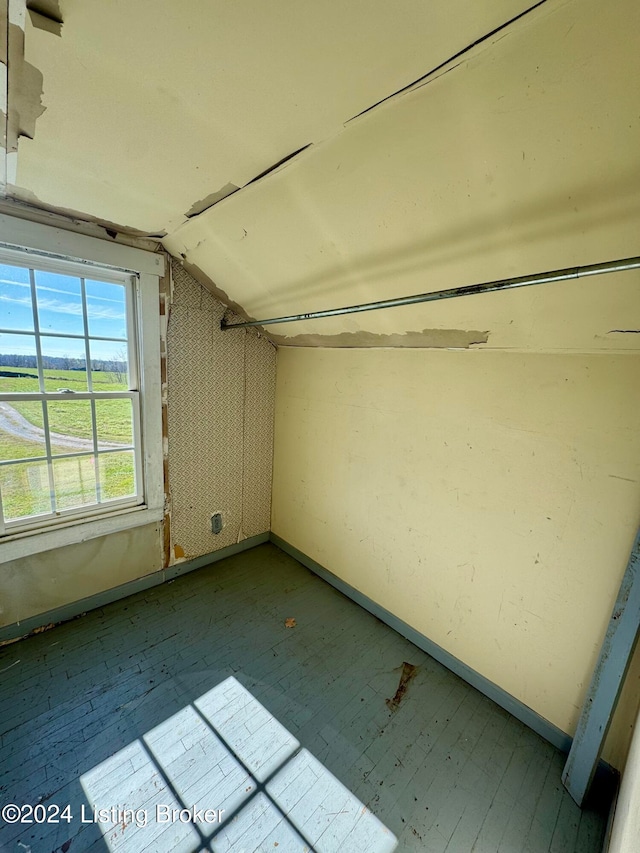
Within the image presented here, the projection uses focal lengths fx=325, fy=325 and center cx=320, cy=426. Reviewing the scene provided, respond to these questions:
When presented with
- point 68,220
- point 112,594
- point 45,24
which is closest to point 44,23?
point 45,24

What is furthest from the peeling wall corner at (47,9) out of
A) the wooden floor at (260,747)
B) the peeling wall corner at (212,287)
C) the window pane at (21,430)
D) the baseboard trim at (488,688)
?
the baseboard trim at (488,688)

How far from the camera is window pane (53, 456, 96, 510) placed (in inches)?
Answer: 79.8

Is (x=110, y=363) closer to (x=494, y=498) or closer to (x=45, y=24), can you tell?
(x=45, y=24)

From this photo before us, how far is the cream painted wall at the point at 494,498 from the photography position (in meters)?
1.43

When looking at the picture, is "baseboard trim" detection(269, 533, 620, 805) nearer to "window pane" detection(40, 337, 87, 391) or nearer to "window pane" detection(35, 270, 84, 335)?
"window pane" detection(40, 337, 87, 391)

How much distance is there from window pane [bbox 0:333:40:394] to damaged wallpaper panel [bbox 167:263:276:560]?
73 centimetres

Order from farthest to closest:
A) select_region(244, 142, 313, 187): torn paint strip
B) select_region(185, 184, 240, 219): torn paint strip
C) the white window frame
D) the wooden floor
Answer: the white window frame, select_region(185, 184, 240, 219): torn paint strip, the wooden floor, select_region(244, 142, 313, 187): torn paint strip

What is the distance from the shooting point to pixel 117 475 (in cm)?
226

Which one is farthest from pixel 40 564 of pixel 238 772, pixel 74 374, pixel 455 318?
pixel 455 318

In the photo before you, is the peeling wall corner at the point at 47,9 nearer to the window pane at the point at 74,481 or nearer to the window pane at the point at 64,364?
the window pane at the point at 64,364

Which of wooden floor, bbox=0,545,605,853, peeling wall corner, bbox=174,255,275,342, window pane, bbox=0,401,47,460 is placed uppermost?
peeling wall corner, bbox=174,255,275,342

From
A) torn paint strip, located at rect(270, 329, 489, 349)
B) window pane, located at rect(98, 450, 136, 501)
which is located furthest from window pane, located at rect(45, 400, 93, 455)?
torn paint strip, located at rect(270, 329, 489, 349)

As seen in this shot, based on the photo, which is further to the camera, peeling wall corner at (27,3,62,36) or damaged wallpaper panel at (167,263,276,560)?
damaged wallpaper panel at (167,263,276,560)

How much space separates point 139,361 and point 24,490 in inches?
39.7
